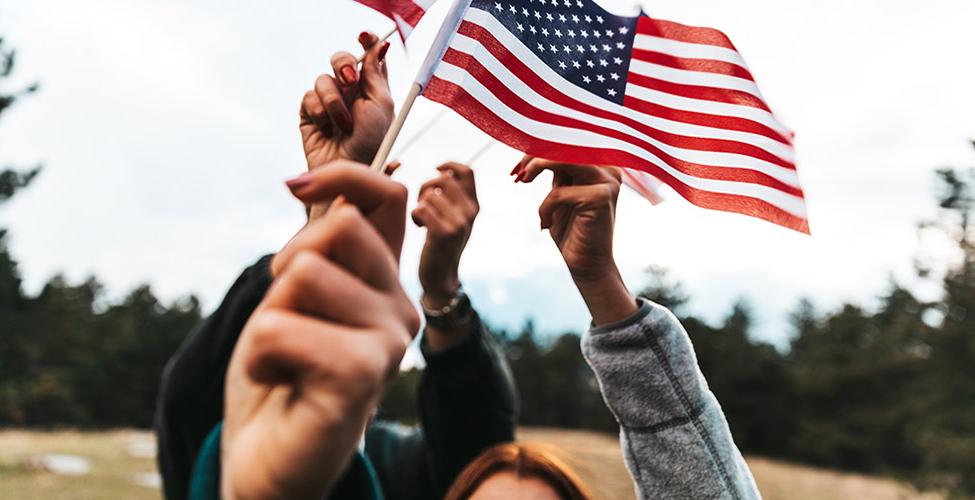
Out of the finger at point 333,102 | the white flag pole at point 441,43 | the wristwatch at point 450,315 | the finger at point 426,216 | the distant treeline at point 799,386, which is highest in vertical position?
the white flag pole at point 441,43

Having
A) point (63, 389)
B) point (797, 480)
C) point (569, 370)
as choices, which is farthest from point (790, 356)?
point (63, 389)

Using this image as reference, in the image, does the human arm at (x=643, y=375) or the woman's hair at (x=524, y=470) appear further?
the woman's hair at (x=524, y=470)

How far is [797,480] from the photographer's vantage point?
922 inches

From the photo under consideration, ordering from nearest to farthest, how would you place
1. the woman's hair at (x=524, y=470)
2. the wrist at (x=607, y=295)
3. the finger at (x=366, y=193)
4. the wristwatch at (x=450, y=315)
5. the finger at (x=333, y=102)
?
1. the finger at (x=366, y=193)
2. the finger at (x=333, y=102)
3. the wrist at (x=607, y=295)
4. the woman's hair at (x=524, y=470)
5. the wristwatch at (x=450, y=315)

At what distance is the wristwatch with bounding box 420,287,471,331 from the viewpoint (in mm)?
2377

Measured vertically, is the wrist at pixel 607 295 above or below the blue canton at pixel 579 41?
below

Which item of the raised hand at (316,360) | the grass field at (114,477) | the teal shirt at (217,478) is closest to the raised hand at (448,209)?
the teal shirt at (217,478)

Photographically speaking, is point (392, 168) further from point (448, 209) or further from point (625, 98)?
point (625, 98)

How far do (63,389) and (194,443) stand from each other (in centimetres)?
4425

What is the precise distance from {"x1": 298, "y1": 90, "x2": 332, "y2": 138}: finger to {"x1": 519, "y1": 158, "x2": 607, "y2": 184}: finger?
51cm

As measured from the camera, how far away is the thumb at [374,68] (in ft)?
5.21

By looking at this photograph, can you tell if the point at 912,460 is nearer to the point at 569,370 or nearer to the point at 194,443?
the point at 569,370

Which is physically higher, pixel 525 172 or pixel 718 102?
pixel 718 102

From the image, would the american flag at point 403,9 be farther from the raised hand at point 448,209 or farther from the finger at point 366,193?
the finger at point 366,193
